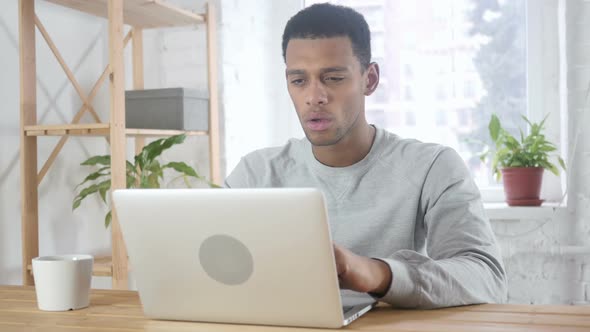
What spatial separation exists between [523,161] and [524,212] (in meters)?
0.18

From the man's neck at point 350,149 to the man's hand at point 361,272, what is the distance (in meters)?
0.54

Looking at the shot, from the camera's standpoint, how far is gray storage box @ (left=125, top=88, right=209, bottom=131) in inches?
99.0

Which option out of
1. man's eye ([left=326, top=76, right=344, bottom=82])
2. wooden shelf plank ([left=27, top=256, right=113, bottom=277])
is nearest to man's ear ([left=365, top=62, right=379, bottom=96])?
man's eye ([left=326, top=76, right=344, bottom=82])

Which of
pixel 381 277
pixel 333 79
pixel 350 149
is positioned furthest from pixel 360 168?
pixel 381 277

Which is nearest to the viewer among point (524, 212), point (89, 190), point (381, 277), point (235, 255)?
point (235, 255)

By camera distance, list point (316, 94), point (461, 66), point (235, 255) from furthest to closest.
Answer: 1. point (461, 66)
2. point (316, 94)
3. point (235, 255)

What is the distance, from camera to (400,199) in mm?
1586

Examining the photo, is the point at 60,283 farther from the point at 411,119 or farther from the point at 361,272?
the point at 411,119

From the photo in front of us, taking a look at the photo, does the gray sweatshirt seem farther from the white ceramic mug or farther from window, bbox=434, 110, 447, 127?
window, bbox=434, 110, 447, 127

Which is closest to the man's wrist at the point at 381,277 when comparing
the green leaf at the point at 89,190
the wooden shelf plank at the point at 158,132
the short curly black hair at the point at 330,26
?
the short curly black hair at the point at 330,26

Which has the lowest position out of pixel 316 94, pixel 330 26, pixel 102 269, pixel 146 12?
pixel 102 269

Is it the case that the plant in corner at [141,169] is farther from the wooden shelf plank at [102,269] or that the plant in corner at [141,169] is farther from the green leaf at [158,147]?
the wooden shelf plank at [102,269]

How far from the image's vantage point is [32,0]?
221 centimetres

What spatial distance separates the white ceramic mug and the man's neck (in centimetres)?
63
